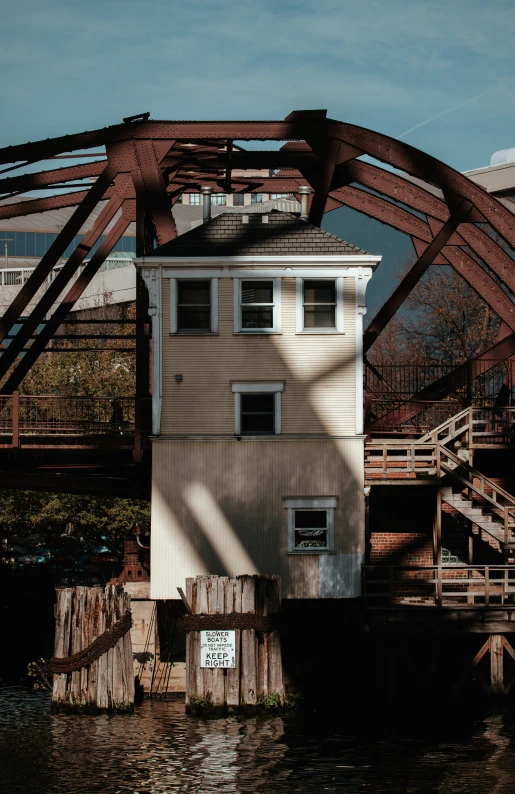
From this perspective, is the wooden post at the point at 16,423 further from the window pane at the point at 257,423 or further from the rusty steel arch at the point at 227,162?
the window pane at the point at 257,423

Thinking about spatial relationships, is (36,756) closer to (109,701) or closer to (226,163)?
(109,701)

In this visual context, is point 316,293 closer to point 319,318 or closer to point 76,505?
point 319,318

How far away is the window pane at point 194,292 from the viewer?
110 ft

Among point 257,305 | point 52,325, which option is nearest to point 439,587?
point 257,305

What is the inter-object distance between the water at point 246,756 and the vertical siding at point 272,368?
7683 millimetres

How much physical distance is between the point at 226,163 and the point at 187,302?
716 centimetres

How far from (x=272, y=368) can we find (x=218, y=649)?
7.55m

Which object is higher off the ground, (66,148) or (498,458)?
(66,148)

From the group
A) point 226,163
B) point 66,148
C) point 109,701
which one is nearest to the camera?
point 109,701

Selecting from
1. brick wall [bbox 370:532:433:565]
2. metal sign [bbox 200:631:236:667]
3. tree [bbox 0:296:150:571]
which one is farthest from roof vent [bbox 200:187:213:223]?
tree [bbox 0:296:150:571]

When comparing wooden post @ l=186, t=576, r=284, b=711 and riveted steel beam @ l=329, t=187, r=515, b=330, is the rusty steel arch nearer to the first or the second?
riveted steel beam @ l=329, t=187, r=515, b=330

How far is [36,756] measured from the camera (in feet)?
87.3

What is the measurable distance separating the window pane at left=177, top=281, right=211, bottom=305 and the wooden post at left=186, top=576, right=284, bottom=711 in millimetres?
7502

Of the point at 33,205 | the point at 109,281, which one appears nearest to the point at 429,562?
the point at 33,205
